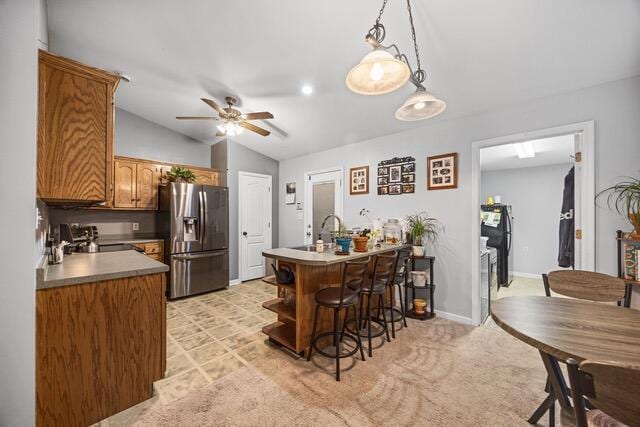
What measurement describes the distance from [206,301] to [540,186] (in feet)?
21.5

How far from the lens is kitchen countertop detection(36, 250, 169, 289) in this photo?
141 centimetres

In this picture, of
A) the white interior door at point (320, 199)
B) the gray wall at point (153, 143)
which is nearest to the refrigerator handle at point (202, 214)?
the gray wall at point (153, 143)

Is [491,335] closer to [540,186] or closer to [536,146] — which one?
[536,146]

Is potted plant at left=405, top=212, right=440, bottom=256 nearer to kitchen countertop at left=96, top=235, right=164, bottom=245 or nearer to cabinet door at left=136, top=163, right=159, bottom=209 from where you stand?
kitchen countertop at left=96, top=235, right=164, bottom=245

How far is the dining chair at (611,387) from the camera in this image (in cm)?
67

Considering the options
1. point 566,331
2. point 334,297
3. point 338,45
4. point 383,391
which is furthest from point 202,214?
point 566,331

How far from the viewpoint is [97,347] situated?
1543 mm

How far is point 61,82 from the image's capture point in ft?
5.02

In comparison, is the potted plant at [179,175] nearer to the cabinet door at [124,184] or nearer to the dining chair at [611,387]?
the cabinet door at [124,184]

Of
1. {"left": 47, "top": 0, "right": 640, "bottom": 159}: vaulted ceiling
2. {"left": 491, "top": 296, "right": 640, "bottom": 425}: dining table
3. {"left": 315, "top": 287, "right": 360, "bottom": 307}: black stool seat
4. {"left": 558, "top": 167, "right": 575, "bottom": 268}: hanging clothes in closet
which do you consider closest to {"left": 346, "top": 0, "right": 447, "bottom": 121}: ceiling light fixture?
{"left": 47, "top": 0, "right": 640, "bottom": 159}: vaulted ceiling

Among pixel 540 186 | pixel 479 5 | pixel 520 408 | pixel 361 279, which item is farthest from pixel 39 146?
Answer: pixel 540 186

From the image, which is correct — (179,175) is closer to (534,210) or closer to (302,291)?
(302,291)

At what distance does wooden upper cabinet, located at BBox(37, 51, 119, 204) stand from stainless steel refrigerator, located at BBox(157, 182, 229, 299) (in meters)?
2.31

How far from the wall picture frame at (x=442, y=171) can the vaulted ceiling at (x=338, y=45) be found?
19.6 inches
